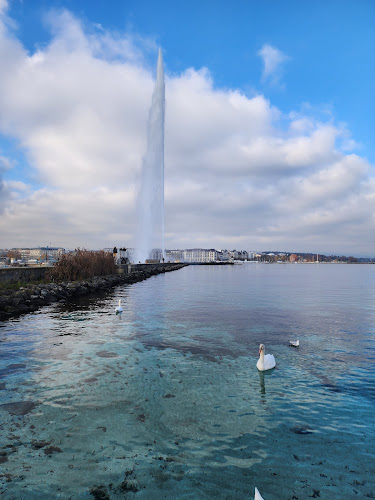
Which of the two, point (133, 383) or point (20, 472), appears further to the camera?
point (133, 383)

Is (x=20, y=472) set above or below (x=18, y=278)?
below

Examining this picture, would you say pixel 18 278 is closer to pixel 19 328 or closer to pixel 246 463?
pixel 19 328

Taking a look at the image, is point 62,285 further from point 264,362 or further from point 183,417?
point 183,417

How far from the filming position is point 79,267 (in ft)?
121

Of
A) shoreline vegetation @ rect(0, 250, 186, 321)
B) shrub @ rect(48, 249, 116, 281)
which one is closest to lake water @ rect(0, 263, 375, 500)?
shoreline vegetation @ rect(0, 250, 186, 321)

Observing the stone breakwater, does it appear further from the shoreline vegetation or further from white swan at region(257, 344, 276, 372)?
white swan at region(257, 344, 276, 372)

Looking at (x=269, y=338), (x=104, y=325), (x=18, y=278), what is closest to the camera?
(x=269, y=338)

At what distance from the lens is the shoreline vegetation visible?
2066 centimetres

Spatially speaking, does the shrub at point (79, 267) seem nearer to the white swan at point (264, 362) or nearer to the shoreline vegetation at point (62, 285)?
the shoreline vegetation at point (62, 285)

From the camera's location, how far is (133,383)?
916cm

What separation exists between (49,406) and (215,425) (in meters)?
4.01

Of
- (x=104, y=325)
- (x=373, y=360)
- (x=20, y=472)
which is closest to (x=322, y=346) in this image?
(x=373, y=360)

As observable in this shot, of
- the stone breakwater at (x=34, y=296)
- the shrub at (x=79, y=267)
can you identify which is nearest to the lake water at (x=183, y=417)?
the stone breakwater at (x=34, y=296)

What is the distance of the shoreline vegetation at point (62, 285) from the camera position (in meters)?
20.7
